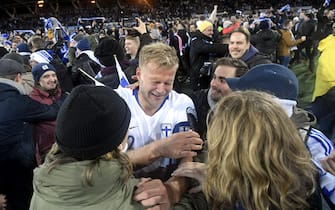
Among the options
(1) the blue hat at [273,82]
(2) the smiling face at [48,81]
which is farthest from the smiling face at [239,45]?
(1) the blue hat at [273,82]

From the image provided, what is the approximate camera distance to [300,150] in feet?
4.42

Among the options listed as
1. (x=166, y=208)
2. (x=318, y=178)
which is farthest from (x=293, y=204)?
(x=166, y=208)

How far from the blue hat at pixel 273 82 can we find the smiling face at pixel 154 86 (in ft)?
1.59

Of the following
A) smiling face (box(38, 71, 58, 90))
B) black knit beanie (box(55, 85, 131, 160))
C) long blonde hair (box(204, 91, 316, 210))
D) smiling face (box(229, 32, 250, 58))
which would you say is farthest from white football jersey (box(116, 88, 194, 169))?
smiling face (box(229, 32, 250, 58))

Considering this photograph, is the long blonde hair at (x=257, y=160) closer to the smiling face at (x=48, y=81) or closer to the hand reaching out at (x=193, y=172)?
the hand reaching out at (x=193, y=172)

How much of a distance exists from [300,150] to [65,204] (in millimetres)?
854

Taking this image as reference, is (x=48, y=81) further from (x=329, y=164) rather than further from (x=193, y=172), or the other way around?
(x=329, y=164)

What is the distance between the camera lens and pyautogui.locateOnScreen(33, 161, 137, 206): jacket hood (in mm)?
1325

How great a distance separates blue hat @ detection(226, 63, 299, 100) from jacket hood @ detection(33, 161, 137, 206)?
33.0 inches

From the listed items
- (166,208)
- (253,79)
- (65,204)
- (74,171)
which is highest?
(253,79)

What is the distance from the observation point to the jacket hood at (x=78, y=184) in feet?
4.35

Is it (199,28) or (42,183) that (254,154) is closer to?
(42,183)

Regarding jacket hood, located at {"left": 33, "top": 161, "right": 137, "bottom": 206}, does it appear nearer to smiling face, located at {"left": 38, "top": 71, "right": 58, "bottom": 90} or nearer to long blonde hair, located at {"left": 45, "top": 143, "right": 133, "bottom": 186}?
long blonde hair, located at {"left": 45, "top": 143, "right": 133, "bottom": 186}

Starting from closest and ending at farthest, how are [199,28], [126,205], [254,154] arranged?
1. [254,154]
2. [126,205]
3. [199,28]
